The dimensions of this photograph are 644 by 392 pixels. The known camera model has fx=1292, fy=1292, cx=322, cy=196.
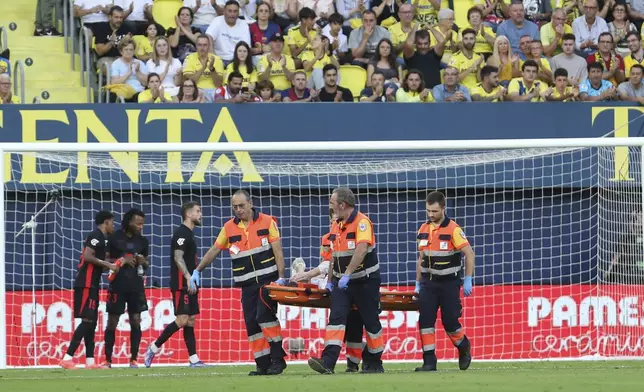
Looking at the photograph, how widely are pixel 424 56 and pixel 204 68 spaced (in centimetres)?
304

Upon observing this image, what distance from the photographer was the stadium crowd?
17.0 m

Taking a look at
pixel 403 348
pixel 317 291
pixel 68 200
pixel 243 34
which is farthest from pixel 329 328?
pixel 243 34

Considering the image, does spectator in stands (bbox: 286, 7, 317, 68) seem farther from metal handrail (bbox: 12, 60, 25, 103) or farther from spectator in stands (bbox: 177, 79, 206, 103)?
metal handrail (bbox: 12, 60, 25, 103)

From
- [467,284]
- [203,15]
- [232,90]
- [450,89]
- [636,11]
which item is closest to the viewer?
[467,284]

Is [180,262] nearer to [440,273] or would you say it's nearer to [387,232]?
[440,273]

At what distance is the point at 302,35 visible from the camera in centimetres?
1812

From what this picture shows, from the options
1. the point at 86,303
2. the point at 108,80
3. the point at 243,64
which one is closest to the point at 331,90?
the point at 243,64

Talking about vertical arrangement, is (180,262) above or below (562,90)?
below

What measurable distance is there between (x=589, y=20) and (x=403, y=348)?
612cm

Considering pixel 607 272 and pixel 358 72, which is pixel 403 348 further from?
pixel 358 72

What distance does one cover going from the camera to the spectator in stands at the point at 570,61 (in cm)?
1786

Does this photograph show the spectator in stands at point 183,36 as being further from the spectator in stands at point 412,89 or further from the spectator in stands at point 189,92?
the spectator in stands at point 412,89

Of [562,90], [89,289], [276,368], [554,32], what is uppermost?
[554,32]

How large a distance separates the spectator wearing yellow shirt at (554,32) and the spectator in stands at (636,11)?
1.10 meters
